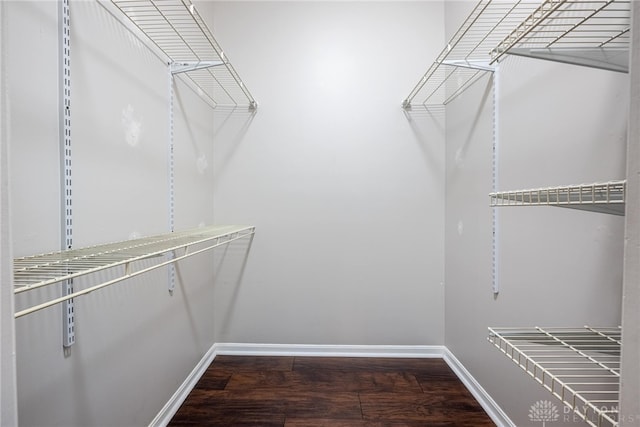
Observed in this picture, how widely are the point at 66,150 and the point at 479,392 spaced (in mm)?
1961

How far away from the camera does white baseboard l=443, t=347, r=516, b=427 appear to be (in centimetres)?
139

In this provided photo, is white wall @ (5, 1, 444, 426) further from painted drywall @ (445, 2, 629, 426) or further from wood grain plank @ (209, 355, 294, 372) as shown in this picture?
painted drywall @ (445, 2, 629, 426)

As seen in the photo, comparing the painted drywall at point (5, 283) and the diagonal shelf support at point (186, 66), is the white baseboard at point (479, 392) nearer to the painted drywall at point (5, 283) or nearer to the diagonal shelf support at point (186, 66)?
the painted drywall at point (5, 283)

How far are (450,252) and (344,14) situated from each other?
1636 mm

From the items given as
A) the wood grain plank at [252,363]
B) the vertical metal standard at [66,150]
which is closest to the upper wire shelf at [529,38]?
the vertical metal standard at [66,150]

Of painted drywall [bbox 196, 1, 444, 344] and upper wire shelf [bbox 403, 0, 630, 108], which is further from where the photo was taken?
painted drywall [bbox 196, 1, 444, 344]

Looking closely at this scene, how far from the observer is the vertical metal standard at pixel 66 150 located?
0.85 m

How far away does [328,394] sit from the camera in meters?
1.64

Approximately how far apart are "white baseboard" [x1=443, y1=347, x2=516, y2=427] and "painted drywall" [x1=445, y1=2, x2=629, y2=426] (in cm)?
4

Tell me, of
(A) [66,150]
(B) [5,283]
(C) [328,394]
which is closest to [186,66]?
(A) [66,150]

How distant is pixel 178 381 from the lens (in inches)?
61.6

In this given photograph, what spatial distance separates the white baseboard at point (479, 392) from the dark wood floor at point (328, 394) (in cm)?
3

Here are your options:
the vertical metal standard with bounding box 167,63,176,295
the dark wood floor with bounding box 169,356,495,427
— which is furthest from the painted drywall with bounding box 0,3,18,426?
the dark wood floor with bounding box 169,356,495,427

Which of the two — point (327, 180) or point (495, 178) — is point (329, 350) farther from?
point (495, 178)
